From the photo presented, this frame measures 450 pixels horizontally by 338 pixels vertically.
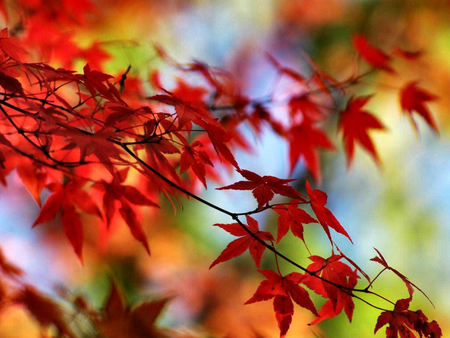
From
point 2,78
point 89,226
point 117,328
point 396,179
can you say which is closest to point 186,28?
point 89,226

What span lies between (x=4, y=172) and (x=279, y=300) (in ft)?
1.84

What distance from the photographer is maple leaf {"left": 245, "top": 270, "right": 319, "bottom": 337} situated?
0.60 meters

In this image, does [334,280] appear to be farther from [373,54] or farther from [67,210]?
[373,54]

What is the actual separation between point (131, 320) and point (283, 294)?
55 centimetres

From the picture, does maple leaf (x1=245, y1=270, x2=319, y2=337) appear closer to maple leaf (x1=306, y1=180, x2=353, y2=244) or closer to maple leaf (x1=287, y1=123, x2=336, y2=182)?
maple leaf (x1=306, y1=180, x2=353, y2=244)

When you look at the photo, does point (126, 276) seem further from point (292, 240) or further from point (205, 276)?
point (292, 240)

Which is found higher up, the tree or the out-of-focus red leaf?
the tree

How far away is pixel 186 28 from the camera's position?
309 centimetres

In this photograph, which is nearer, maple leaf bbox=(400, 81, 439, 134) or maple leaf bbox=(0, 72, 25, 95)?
maple leaf bbox=(0, 72, 25, 95)

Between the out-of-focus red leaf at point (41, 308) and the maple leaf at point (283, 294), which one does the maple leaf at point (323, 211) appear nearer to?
the maple leaf at point (283, 294)

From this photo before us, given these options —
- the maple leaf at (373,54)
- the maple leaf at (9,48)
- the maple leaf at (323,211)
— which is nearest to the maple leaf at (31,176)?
the maple leaf at (9,48)

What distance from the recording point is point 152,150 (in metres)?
0.59

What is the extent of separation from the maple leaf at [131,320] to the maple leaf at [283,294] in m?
0.46

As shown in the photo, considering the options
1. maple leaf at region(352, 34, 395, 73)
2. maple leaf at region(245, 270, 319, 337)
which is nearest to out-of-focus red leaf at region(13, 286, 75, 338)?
maple leaf at region(245, 270, 319, 337)
